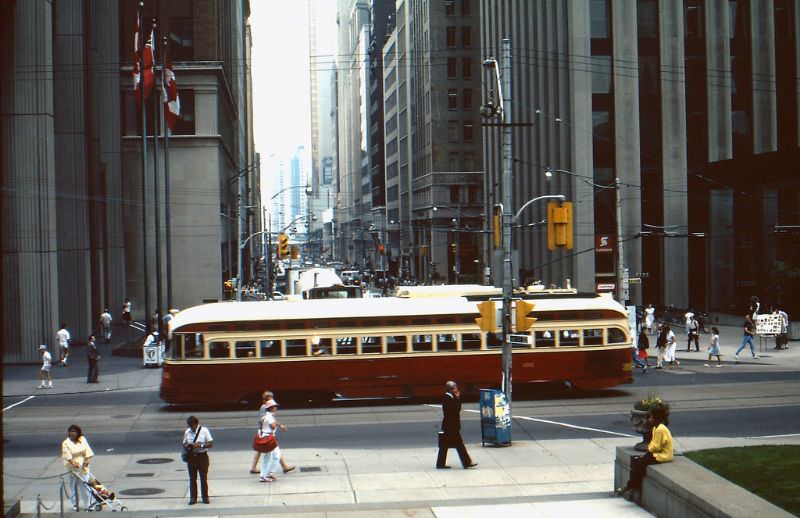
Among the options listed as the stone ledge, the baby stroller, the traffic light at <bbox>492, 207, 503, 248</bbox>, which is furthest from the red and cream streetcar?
the stone ledge

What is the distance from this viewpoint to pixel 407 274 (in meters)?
118

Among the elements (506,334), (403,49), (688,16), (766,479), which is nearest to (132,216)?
(688,16)

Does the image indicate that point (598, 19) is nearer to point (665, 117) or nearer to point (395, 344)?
point (665, 117)

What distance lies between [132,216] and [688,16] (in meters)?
39.9

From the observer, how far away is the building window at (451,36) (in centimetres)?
10338

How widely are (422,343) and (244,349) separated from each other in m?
5.13

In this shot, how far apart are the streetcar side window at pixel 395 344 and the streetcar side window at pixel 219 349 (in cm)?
455

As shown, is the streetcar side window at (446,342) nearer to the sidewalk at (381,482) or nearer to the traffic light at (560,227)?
the sidewalk at (381,482)

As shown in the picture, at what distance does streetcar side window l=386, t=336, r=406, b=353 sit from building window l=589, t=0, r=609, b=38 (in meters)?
40.1

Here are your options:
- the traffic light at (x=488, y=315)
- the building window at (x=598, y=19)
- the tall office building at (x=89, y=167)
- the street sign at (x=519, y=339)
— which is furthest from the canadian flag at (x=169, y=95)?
the traffic light at (x=488, y=315)

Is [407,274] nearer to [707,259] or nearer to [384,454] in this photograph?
[707,259]

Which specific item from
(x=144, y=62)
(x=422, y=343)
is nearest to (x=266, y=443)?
(x=422, y=343)

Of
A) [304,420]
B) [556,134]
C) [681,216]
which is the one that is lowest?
[304,420]

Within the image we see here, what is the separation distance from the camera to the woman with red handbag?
1748 cm
